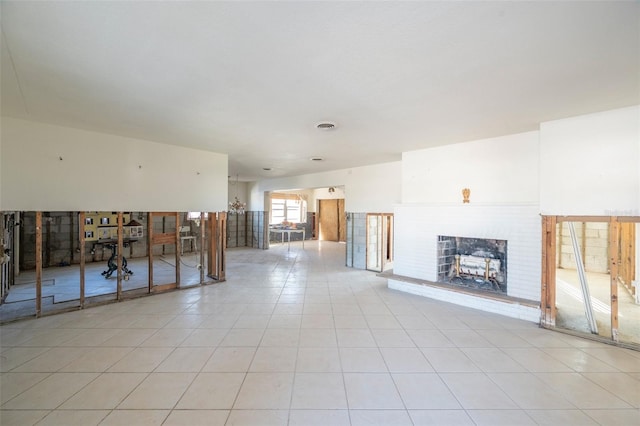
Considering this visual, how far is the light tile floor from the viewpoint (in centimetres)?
210

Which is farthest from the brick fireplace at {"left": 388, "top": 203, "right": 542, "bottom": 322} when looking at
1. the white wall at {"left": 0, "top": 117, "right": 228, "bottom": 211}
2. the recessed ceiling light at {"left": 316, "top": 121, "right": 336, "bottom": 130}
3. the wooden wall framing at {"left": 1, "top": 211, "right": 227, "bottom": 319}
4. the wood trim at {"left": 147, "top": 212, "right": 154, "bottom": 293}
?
the wood trim at {"left": 147, "top": 212, "right": 154, "bottom": 293}

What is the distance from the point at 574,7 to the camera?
5.47 ft

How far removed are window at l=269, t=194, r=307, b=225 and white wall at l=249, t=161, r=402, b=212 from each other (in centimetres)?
487

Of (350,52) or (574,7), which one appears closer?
(574,7)

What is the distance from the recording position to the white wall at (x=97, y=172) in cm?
385

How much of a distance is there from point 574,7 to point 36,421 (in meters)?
4.70

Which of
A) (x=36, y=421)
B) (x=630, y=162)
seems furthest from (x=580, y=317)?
(x=36, y=421)

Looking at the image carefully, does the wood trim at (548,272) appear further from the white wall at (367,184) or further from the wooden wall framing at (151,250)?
the wooden wall framing at (151,250)

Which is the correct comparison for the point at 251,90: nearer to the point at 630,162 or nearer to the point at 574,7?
the point at 574,7

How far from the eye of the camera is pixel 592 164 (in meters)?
3.42

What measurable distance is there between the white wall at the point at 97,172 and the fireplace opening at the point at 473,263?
16.5 feet

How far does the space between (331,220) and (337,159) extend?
26.9 feet

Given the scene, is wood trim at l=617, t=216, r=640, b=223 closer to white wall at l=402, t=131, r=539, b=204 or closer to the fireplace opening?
white wall at l=402, t=131, r=539, b=204

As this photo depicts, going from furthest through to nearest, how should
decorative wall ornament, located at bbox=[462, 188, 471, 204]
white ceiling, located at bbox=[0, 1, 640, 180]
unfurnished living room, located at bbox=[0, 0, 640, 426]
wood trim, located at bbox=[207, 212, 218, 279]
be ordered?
wood trim, located at bbox=[207, 212, 218, 279] < decorative wall ornament, located at bbox=[462, 188, 471, 204] < unfurnished living room, located at bbox=[0, 0, 640, 426] < white ceiling, located at bbox=[0, 1, 640, 180]
